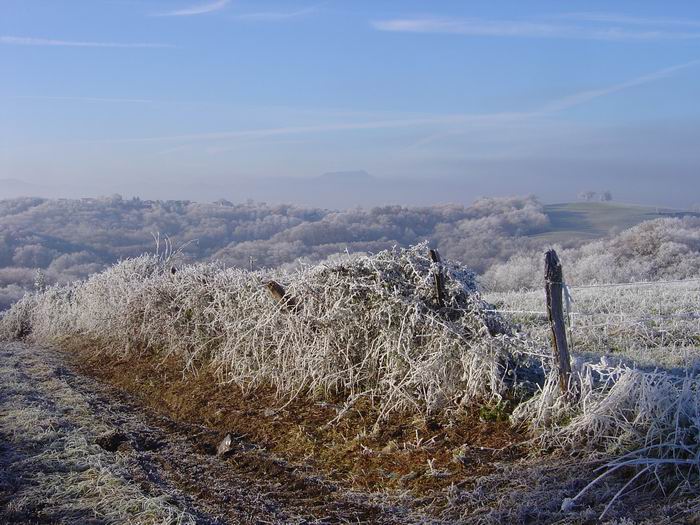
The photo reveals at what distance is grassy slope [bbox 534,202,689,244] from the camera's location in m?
42.8

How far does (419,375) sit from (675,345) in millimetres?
4987

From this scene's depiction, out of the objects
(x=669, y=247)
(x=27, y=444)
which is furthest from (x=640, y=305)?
(x=669, y=247)

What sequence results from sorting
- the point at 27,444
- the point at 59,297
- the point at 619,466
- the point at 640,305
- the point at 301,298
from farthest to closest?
the point at 59,297
the point at 640,305
the point at 301,298
the point at 27,444
the point at 619,466

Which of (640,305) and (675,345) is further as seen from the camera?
(640,305)

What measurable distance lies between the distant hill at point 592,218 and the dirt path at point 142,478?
36.8 m

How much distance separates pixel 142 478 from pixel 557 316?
4011 millimetres

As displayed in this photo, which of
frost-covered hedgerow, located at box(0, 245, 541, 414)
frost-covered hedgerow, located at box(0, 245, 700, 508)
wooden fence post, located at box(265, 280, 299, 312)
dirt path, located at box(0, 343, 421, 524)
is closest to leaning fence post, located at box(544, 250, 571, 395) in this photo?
frost-covered hedgerow, located at box(0, 245, 700, 508)

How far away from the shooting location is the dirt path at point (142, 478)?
205 inches

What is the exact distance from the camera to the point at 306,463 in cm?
644

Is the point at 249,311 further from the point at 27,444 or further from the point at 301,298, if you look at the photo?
the point at 27,444

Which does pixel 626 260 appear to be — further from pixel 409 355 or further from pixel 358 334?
pixel 409 355

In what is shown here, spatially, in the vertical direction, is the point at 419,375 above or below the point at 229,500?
above

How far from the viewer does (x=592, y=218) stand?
158ft

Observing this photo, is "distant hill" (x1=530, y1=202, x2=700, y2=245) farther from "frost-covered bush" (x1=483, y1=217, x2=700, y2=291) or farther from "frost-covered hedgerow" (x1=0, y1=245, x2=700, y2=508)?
"frost-covered hedgerow" (x1=0, y1=245, x2=700, y2=508)
